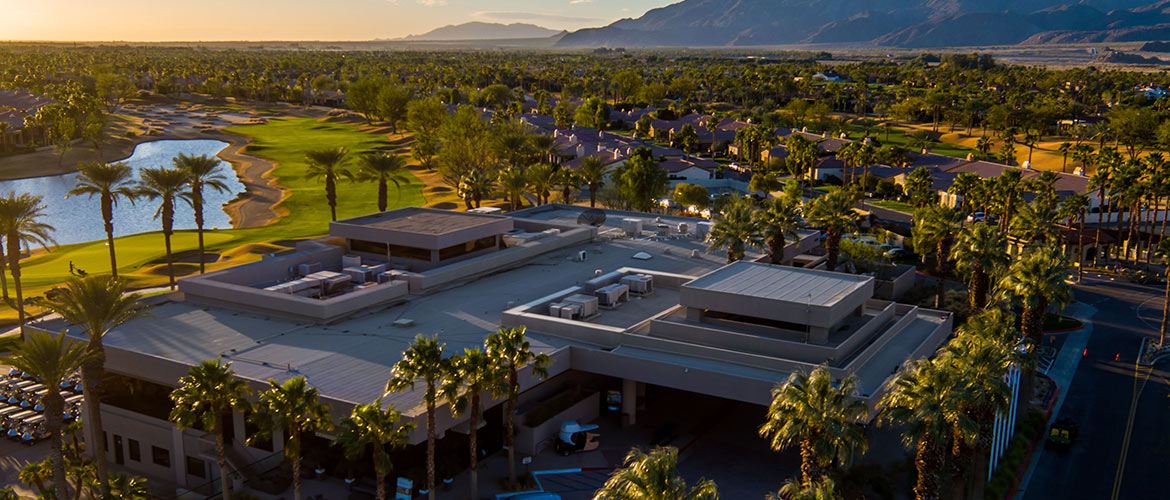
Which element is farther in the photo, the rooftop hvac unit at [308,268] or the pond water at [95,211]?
the pond water at [95,211]

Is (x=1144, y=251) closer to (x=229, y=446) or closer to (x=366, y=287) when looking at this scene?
(x=366, y=287)

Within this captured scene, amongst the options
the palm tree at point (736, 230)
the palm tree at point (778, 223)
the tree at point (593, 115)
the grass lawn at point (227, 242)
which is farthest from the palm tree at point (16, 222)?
the tree at point (593, 115)

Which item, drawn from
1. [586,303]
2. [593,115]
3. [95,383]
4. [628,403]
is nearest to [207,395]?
[95,383]

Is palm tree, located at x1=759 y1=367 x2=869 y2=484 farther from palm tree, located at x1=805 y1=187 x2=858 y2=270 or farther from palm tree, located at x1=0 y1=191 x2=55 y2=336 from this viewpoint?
palm tree, located at x1=0 y1=191 x2=55 y2=336

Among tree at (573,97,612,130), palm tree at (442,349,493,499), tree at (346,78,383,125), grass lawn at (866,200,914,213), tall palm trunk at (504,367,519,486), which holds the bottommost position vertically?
grass lawn at (866,200,914,213)

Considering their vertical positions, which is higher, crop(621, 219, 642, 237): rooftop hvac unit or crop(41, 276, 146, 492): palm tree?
crop(41, 276, 146, 492): palm tree

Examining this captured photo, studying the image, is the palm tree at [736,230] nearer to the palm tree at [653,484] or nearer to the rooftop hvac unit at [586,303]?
the rooftop hvac unit at [586,303]

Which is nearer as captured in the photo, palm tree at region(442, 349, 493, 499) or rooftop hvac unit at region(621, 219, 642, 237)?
palm tree at region(442, 349, 493, 499)

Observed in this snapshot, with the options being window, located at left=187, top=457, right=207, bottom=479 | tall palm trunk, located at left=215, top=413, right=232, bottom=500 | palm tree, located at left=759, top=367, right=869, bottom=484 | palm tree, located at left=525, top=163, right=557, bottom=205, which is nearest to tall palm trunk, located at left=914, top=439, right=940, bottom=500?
palm tree, located at left=759, top=367, right=869, bottom=484
